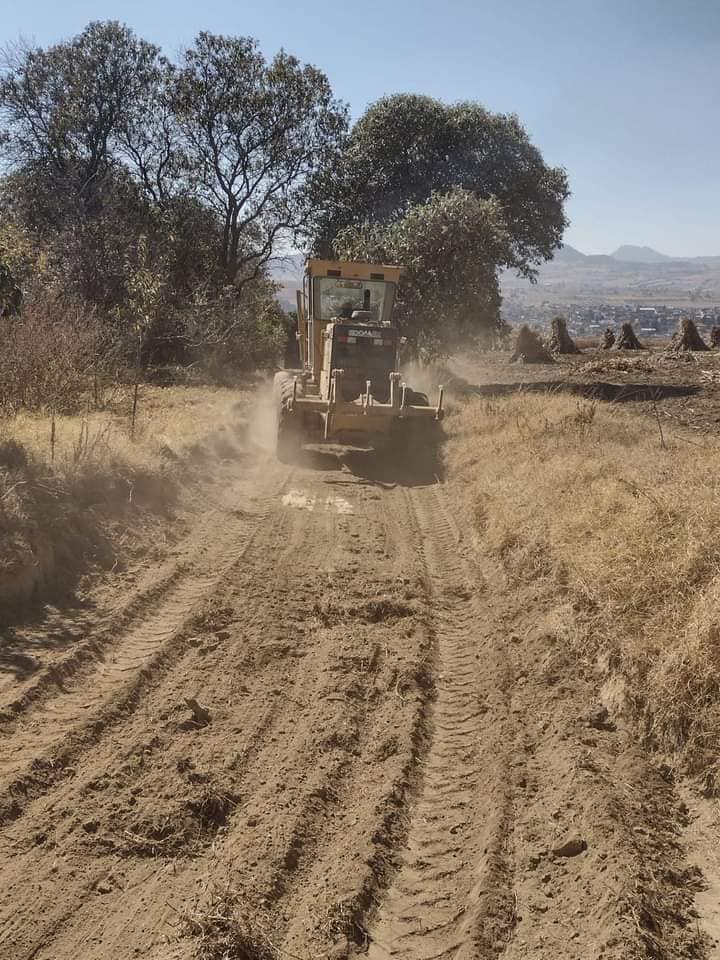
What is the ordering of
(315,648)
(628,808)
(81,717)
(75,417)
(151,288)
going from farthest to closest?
(151,288) < (75,417) < (315,648) < (81,717) < (628,808)

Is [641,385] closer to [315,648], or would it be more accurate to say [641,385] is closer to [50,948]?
[315,648]

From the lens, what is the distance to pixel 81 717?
15.2 ft

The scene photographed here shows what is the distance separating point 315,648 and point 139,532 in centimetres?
323

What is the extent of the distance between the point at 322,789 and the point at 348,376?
9203 millimetres

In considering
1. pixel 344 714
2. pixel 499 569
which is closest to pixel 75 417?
pixel 499 569

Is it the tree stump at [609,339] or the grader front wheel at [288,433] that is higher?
the tree stump at [609,339]

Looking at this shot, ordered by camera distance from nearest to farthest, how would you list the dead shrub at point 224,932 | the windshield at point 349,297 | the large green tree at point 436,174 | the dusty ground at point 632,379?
the dead shrub at point 224,932, the windshield at point 349,297, the dusty ground at point 632,379, the large green tree at point 436,174

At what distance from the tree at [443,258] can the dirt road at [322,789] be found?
13851 mm

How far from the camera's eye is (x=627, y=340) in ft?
96.1

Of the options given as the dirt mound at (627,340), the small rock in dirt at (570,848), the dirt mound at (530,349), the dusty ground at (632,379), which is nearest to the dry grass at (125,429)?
the small rock in dirt at (570,848)

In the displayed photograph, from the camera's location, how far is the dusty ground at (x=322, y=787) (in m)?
3.21

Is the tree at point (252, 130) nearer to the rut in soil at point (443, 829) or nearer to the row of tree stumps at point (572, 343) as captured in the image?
Result: the row of tree stumps at point (572, 343)

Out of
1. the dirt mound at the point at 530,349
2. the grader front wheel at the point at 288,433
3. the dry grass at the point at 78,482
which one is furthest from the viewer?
the dirt mound at the point at 530,349

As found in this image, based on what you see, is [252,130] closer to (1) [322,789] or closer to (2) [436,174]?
(2) [436,174]
